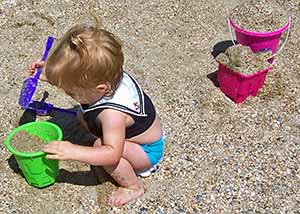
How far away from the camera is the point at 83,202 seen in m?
2.36

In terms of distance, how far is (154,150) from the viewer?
2.38 meters

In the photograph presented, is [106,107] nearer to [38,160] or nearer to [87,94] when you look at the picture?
[87,94]

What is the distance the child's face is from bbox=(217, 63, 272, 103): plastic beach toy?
0.86 metres

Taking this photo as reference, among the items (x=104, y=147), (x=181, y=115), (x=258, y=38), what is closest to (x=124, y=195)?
(x=104, y=147)

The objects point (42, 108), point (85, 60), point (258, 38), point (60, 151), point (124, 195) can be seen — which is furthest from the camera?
point (258, 38)

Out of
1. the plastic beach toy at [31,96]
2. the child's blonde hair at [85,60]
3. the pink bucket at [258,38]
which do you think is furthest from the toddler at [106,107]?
the pink bucket at [258,38]

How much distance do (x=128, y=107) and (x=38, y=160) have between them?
41 centimetres

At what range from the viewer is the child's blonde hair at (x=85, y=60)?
196 centimetres

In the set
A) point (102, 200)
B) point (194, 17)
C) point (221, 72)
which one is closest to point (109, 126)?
point (102, 200)

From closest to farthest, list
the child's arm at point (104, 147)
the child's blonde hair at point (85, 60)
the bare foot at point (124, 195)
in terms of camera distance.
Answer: the child's blonde hair at point (85, 60), the child's arm at point (104, 147), the bare foot at point (124, 195)

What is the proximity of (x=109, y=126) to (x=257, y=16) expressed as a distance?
120 cm

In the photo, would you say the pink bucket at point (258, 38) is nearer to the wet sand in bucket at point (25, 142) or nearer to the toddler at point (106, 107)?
the toddler at point (106, 107)

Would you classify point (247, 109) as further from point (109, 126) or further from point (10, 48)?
point (10, 48)

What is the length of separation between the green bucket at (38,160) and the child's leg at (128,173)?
0.23 meters
